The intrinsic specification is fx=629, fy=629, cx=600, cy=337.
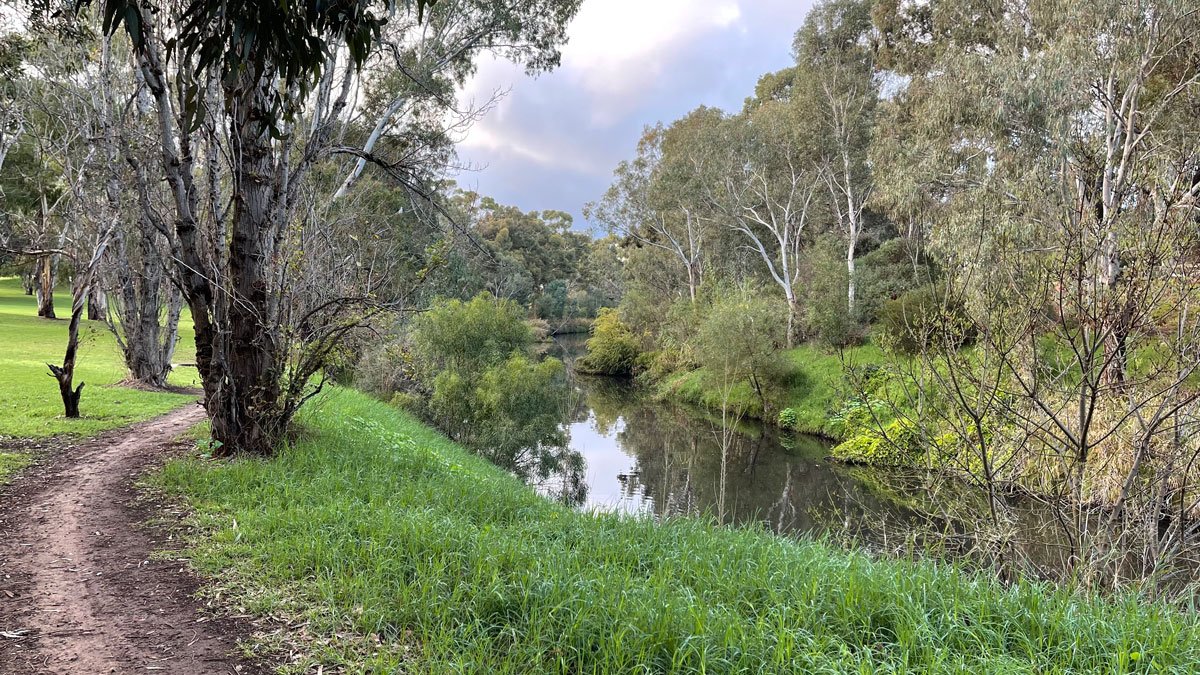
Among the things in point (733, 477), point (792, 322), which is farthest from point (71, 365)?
point (792, 322)

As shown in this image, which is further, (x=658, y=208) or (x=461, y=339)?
(x=658, y=208)

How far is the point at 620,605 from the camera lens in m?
2.98

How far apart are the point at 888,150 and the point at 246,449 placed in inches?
703

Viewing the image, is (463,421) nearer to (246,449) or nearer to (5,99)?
(246,449)

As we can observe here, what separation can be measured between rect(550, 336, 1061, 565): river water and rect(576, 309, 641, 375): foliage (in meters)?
10.6

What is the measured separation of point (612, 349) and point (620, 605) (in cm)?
3169

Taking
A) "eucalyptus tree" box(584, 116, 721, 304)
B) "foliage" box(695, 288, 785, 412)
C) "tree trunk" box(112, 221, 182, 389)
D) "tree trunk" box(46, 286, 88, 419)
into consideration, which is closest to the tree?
"eucalyptus tree" box(584, 116, 721, 304)

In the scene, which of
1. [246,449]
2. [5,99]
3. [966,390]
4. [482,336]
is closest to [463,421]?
[482,336]

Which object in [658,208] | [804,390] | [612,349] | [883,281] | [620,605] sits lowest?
[620,605]

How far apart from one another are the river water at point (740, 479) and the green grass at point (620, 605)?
212 cm

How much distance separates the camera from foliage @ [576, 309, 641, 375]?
34.2m

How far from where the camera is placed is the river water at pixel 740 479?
10070mm

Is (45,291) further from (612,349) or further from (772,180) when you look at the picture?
(772,180)

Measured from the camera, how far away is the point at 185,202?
6.13m
